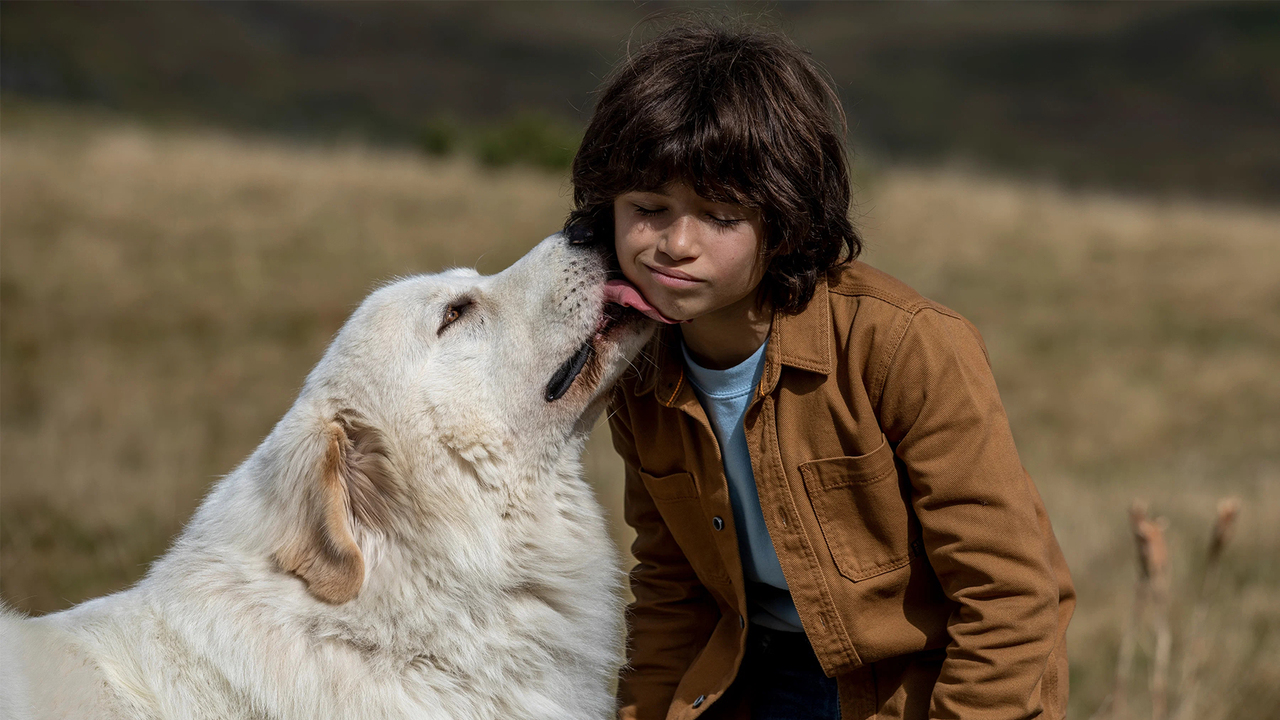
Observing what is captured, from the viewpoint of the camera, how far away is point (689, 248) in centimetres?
210

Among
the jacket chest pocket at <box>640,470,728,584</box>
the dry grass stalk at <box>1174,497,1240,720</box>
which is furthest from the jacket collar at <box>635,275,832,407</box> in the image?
the dry grass stalk at <box>1174,497,1240,720</box>

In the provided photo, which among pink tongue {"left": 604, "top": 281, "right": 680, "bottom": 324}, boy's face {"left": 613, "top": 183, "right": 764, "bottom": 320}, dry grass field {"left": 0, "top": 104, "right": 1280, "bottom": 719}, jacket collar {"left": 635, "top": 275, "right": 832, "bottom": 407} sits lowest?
dry grass field {"left": 0, "top": 104, "right": 1280, "bottom": 719}

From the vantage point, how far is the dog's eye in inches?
96.0

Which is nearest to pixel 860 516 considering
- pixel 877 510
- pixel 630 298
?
pixel 877 510

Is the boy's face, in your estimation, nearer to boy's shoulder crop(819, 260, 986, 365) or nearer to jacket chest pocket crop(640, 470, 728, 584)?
boy's shoulder crop(819, 260, 986, 365)

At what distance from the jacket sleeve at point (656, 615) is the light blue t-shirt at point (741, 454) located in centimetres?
29

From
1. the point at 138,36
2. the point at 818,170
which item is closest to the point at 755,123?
the point at 818,170

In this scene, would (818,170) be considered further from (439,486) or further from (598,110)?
(439,486)

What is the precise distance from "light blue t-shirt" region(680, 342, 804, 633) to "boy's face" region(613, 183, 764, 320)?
0.85 ft

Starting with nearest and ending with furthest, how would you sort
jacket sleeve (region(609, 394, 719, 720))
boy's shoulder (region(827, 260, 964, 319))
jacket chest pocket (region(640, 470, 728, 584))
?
boy's shoulder (region(827, 260, 964, 319))
jacket chest pocket (region(640, 470, 728, 584))
jacket sleeve (region(609, 394, 719, 720))

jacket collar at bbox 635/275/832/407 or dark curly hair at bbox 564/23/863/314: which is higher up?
dark curly hair at bbox 564/23/863/314

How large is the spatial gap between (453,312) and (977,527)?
137 cm

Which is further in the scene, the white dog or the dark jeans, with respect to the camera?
the dark jeans

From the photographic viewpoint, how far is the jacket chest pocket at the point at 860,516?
2.26 metres
